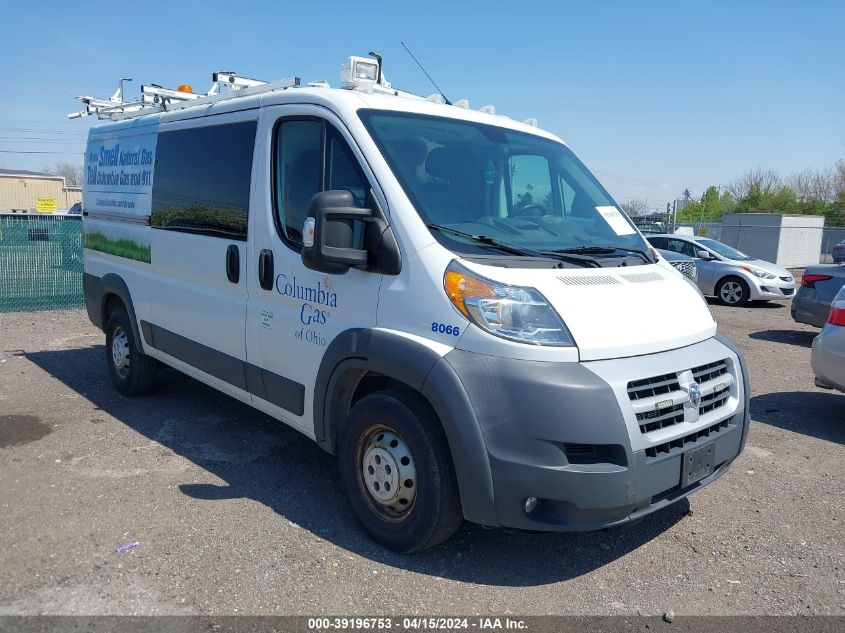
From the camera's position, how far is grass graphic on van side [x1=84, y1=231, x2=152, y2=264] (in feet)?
19.6

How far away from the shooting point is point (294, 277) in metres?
4.19

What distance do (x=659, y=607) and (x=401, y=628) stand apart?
4.10 feet

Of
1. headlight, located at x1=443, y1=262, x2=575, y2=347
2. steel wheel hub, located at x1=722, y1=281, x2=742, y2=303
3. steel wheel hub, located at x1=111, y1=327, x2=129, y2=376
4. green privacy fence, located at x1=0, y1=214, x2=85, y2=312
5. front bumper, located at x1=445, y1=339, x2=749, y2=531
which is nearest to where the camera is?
front bumper, located at x1=445, y1=339, x2=749, y2=531

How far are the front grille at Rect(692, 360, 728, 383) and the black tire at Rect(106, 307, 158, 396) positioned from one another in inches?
187

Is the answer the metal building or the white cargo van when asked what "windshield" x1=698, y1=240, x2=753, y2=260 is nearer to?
the white cargo van

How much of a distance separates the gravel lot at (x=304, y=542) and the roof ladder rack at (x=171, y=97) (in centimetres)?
263

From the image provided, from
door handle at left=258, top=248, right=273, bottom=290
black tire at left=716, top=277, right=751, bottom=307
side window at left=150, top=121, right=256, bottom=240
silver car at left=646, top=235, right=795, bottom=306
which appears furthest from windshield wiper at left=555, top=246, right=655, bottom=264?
black tire at left=716, top=277, right=751, bottom=307

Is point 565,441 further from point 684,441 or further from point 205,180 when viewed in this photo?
point 205,180

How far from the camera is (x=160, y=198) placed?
5.73m

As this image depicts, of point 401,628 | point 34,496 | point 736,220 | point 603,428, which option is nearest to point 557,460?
point 603,428

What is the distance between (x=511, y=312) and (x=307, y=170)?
168 cm

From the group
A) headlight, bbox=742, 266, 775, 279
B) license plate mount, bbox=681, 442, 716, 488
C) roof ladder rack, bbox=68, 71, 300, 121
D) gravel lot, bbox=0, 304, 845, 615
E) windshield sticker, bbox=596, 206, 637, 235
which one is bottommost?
gravel lot, bbox=0, 304, 845, 615

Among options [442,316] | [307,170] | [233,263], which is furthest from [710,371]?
[233,263]

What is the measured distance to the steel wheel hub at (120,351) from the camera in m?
6.62
